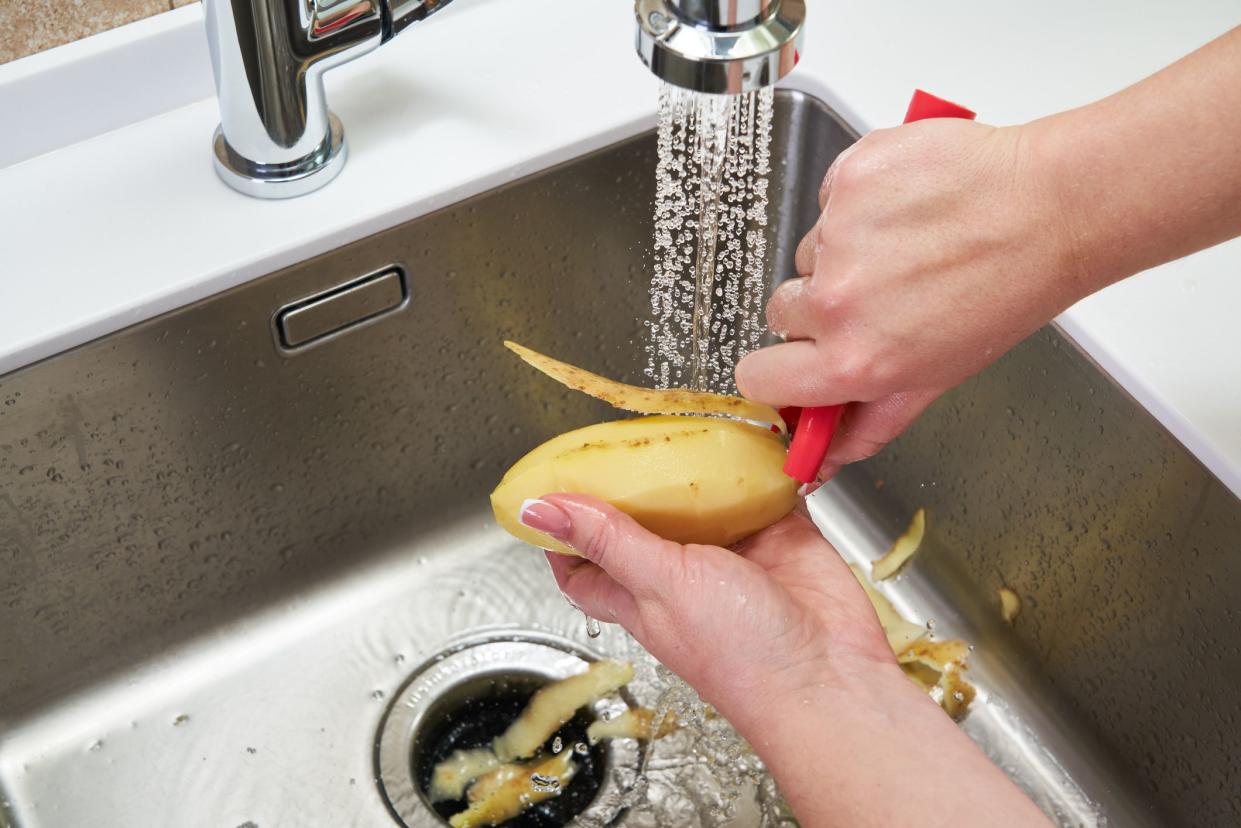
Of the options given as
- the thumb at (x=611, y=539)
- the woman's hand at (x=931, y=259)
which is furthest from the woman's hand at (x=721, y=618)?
the woman's hand at (x=931, y=259)

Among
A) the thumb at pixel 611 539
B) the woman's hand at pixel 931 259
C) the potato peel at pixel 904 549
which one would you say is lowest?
the potato peel at pixel 904 549

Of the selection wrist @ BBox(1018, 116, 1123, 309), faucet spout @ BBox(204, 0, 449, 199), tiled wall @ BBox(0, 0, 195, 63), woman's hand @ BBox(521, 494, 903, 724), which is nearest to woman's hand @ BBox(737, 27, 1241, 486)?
wrist @ BBox(1018, 116, 1123, 309)

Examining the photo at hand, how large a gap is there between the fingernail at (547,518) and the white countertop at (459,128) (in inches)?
9.7

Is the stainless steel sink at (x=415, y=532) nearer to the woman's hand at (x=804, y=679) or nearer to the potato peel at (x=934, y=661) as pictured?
the potato peel at (x=934, y=661)

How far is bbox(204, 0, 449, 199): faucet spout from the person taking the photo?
2.50ft

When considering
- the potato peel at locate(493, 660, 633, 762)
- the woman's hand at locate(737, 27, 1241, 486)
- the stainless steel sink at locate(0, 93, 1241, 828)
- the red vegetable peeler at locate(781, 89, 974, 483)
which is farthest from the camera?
the potato peel at locate(493, 660, 633, 762)

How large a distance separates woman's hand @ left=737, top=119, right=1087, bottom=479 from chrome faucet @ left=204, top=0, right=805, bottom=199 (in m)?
0.08

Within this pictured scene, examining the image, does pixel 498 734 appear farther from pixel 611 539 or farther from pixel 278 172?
pixel 278 172

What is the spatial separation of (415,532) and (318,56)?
0.39m

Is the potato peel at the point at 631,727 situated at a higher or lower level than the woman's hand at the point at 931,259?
lower

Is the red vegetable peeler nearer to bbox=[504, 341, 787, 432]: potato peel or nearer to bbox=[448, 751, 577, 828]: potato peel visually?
bbox=[504, 341, 787, 432]: potato peel

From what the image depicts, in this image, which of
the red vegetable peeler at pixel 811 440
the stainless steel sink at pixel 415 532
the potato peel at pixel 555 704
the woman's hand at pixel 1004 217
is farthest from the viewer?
the potato peel at pixel 555 704

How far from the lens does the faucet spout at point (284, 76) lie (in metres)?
0.76

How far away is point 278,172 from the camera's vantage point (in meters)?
0.84
